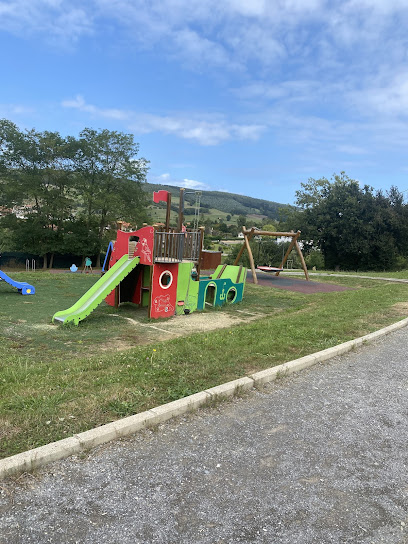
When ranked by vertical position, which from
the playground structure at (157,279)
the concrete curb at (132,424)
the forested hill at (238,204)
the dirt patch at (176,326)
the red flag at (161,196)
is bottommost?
the dirt patch at (176,326)

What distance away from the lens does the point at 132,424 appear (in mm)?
2979

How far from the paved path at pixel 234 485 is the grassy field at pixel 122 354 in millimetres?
453

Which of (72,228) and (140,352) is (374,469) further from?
(72,228)

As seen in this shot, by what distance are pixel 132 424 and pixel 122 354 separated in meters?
2.17

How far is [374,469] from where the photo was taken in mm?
2664

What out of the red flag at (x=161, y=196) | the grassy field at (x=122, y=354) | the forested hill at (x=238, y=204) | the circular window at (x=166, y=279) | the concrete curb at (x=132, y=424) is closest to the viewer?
the concrete curb at (x=132, y=424)

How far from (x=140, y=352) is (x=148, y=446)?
88.6 inches

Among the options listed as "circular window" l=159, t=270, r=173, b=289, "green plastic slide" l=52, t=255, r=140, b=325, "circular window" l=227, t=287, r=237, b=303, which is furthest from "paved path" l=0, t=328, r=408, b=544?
"circular window" l=227, t=287, r=237, b=303

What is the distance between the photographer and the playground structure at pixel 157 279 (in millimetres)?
9133

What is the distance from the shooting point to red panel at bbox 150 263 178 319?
31.0 ft

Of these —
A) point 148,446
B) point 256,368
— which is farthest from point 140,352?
point 148,446

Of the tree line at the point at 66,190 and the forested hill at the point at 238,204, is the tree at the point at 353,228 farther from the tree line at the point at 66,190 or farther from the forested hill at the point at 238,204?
the forested hill at the point at 238,204

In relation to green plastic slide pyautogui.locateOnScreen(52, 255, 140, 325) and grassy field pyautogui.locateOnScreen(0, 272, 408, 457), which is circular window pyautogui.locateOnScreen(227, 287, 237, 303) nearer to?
grassy field pyautogui.locateOnScreen(0, 272, 408, 457)

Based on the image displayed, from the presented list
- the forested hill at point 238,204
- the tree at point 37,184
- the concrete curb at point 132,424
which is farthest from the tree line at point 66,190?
the forested hill at point 238,204
